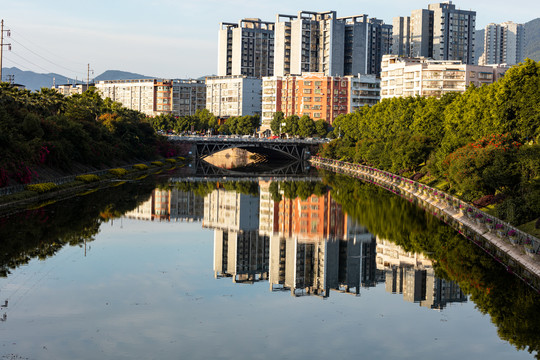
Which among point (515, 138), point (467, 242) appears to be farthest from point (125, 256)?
point (515, 138)

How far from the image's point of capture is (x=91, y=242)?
5509cm

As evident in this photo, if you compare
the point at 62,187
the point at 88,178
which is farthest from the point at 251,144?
the point at 62,187

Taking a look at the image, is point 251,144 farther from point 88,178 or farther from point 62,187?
point 62,187

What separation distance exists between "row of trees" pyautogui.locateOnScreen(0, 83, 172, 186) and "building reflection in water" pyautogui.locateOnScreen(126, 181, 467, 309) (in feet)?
44.0

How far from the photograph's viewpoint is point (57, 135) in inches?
3625

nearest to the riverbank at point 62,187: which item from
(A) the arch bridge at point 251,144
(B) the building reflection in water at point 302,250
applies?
(B) the building reflection in water at point 302,250

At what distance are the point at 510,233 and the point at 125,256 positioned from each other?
2717 cm

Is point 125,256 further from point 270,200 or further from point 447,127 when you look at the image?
point 447,127

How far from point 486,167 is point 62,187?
46.7 m

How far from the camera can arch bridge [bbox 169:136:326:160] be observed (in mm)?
175875

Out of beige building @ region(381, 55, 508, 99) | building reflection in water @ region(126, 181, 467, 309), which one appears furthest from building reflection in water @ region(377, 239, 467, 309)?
beige building @ region(381, 55, 508, 99)

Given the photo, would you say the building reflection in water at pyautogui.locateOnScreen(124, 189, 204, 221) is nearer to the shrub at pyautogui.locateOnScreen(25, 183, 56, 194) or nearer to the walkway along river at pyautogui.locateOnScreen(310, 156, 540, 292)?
the shrub at pyautogui.locateOnScreen(25, 183, 56, 194)

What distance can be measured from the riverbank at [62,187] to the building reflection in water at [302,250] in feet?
30.9

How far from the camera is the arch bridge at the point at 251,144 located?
176 m
